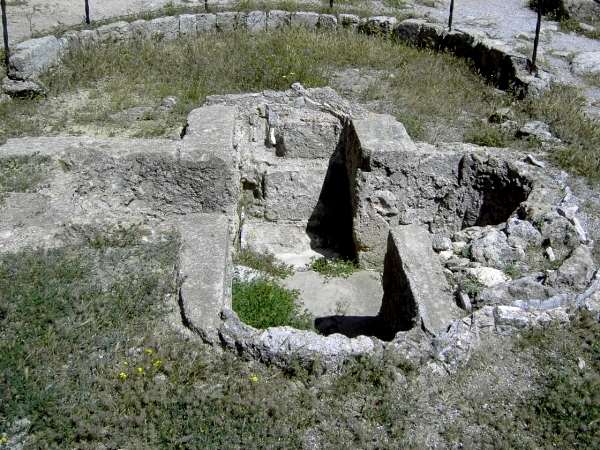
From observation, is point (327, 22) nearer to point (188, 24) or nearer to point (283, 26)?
point (283, 26)

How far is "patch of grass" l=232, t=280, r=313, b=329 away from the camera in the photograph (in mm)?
5598

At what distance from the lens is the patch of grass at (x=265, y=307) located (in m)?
5.60

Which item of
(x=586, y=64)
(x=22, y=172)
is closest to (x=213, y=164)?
(x=22, y=172)

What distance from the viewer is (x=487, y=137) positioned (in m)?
8.79

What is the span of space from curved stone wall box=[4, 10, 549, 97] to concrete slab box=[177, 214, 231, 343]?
609 cm

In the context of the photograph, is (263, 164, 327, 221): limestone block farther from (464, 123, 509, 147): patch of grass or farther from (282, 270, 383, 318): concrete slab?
(464, 123, 509, 147): patch of grass

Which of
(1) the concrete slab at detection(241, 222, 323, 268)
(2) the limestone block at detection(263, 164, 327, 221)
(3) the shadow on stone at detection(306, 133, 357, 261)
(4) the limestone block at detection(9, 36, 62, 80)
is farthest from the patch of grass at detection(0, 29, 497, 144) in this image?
(1) the concrete slab at detection(241, 222, 323, 268)

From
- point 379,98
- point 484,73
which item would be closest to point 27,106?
point 379,98

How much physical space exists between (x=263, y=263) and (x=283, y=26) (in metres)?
7.54

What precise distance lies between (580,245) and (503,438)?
7.54 ft

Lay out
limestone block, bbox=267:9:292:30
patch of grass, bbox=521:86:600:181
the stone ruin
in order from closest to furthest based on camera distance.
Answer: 1. the stone ruin
2. patch of grass, bbox=521:86:600:181
3. limestone block, bbox=267:9:292:30

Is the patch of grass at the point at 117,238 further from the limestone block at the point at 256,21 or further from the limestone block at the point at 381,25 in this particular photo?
the limestone block at the point at 381,25

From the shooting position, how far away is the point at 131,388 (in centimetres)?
388

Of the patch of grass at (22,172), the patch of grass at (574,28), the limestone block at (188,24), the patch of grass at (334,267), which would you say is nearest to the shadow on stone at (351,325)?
the patch of grass at (334,267)
